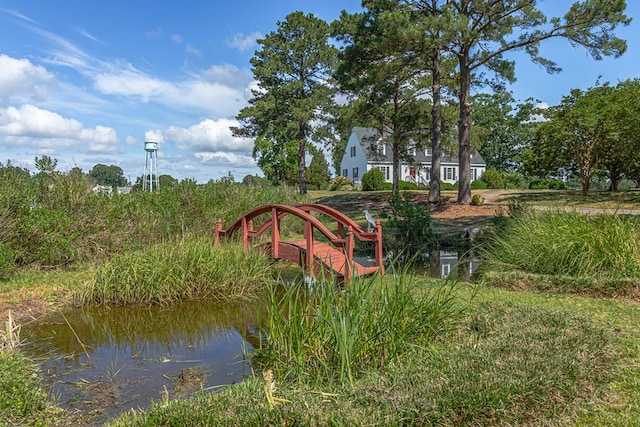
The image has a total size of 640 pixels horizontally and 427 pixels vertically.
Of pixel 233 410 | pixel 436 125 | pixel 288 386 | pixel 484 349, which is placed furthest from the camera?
pixel 436 125

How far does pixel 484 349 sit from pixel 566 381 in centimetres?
61

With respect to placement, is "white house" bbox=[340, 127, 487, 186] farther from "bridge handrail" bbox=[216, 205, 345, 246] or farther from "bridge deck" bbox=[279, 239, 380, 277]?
"bridge deck" bbox=[279, 239, 380, 277]

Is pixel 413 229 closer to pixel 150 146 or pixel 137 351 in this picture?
pixel 137 351

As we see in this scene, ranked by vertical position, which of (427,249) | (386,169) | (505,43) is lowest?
(427,249)

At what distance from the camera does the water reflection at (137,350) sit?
404 cm

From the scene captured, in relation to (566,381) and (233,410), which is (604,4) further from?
(233,410)

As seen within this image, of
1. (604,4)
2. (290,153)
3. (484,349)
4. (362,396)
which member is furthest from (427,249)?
(290,153)

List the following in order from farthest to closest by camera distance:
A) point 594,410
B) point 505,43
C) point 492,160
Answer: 1. point 492,160
2. point 505,43
3. point 594,410

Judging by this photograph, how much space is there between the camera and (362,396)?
2838 millimetres

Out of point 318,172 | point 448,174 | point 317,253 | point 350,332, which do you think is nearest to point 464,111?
point 317,253

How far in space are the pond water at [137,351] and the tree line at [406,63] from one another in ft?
41.1

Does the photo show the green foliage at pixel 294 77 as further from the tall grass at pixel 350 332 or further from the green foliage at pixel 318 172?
the tall grass at pixel 350 332

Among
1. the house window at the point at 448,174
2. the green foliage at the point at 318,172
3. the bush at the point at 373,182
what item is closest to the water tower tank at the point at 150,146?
the bush at the point at 373,182

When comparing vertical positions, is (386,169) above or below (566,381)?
above
